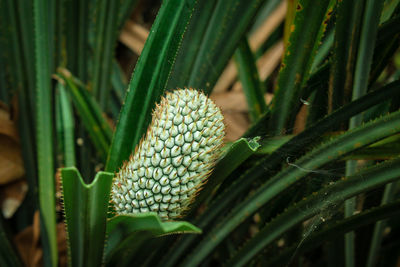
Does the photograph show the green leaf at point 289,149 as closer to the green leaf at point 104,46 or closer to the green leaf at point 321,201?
the green leaf at point 321,201

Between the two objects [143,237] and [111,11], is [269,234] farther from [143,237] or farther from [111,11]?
[111,11]

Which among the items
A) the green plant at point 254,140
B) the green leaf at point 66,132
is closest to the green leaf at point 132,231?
the green plant at point 254,140

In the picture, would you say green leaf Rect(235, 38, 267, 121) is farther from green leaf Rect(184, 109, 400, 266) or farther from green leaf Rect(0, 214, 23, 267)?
green leaf Rect(0, 214, 23, 267)

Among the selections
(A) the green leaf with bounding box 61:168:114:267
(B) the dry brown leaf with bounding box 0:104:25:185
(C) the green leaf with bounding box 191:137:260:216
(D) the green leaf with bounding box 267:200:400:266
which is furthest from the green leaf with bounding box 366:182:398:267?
(B) the dry brown leaf with bounding box 0:104:25:185

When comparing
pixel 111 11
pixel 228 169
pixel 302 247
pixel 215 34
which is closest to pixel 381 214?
pixel 302 247

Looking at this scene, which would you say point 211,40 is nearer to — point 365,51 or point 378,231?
point 365,51
